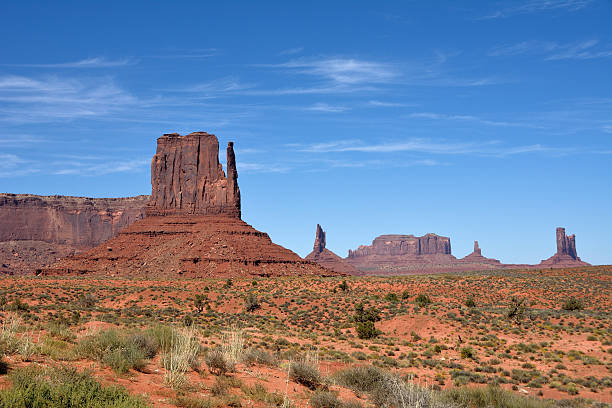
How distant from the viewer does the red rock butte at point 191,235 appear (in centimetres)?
8075

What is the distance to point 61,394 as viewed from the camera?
26.6 feet

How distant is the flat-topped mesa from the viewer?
101500mm

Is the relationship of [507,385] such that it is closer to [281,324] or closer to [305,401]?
[305,401]

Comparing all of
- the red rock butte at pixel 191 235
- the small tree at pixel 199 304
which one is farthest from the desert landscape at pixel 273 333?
the red rock butte at pixel 191 235

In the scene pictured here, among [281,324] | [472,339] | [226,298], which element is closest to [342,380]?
[472,339]

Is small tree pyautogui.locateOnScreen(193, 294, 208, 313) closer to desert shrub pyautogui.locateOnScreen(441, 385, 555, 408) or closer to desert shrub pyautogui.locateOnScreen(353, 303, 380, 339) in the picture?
desert shrub pyautogui.locateOnScreen(353, 303, 380, 339)

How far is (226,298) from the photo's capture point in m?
48.1

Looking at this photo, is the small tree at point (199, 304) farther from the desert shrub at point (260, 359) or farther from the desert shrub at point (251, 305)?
the desert shrub at point (260, 359)

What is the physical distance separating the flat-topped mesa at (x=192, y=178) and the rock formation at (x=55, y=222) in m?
60.0

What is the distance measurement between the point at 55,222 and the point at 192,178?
7985 centimetres

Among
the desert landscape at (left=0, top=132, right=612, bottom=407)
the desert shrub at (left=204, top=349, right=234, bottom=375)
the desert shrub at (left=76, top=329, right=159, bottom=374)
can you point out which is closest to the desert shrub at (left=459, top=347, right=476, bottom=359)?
the desert landscape at (left=0, top=132, right=612, bottom=407)

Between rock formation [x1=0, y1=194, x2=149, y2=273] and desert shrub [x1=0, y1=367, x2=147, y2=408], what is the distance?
5907 inches

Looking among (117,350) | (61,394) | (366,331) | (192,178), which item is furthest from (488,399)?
(192,178)

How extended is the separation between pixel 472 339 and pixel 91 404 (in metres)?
25.8
